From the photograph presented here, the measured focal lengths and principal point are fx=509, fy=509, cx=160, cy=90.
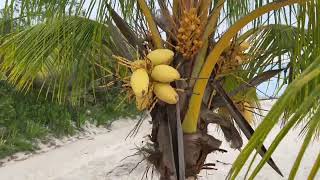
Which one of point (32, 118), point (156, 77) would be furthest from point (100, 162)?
point (156, 77)

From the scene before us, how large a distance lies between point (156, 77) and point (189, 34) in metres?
0.33

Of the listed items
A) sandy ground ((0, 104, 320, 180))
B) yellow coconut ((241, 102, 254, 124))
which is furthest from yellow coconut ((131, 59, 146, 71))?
sandy ground ((0, 104, 320, 180))

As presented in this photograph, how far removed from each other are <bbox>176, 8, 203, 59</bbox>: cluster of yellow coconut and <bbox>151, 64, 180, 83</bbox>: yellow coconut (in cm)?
24

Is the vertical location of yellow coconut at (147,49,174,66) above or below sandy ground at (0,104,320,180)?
above

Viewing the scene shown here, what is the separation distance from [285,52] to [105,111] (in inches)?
276

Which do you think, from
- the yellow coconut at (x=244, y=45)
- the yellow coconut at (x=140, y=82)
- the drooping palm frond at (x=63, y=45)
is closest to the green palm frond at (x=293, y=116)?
the yellow coconut at (x=140, y=82)

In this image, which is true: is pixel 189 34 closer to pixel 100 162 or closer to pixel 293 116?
pixel 293 116

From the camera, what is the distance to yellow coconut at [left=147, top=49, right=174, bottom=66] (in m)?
2.20

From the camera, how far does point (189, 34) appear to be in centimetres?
235

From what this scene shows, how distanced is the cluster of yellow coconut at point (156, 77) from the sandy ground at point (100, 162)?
134 inches

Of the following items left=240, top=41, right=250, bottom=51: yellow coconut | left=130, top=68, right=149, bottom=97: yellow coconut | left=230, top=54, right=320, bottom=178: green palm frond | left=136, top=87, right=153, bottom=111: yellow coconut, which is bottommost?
left=136, top=87, right=153, bottom=111: yellow coconut

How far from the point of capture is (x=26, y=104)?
8492mm

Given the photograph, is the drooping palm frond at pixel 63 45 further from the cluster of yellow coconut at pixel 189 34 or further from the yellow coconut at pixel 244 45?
the yellow coconut at pixel 244 45

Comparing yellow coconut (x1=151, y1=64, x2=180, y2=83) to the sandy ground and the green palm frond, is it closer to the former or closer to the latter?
the green palm frond
